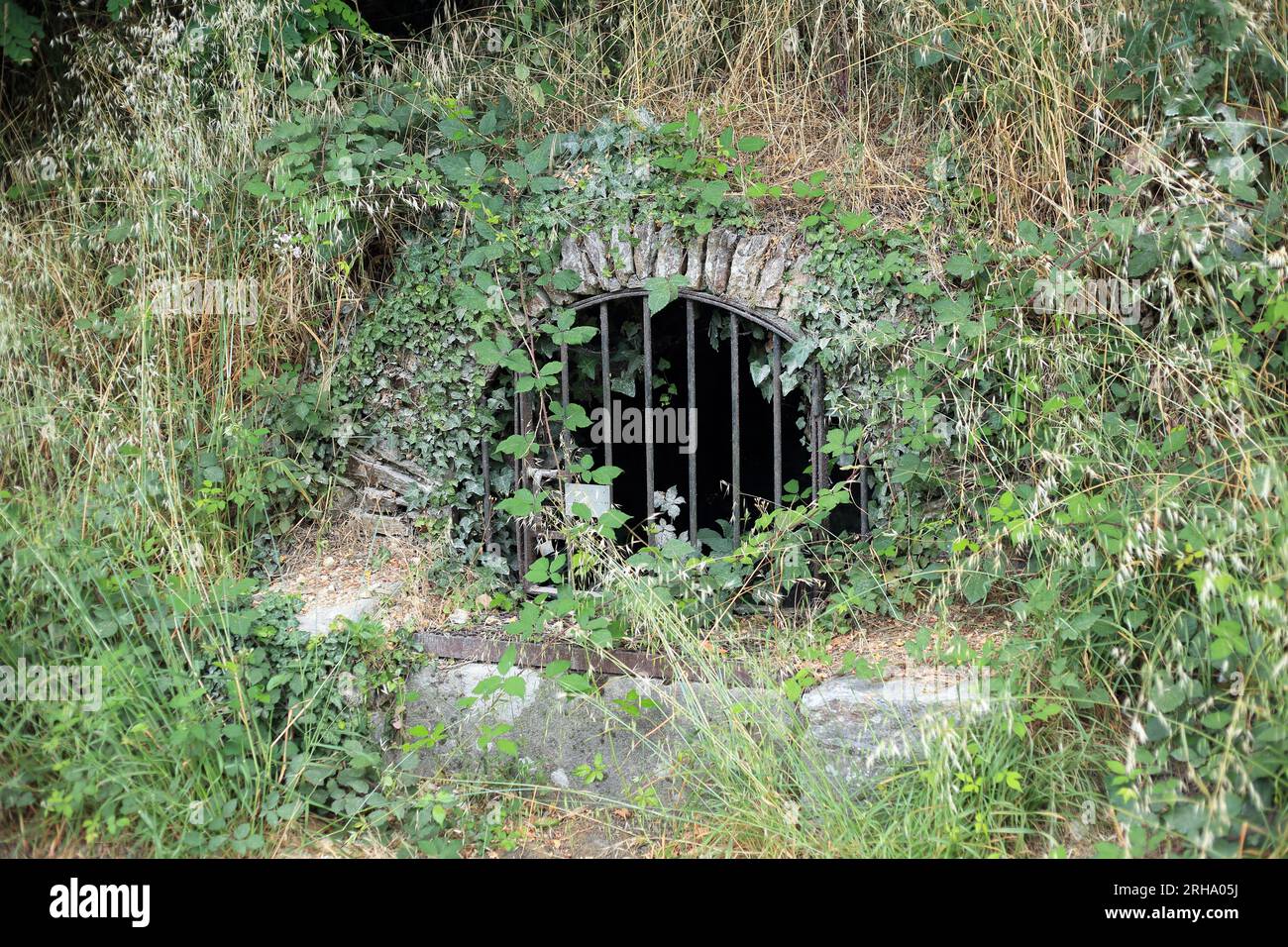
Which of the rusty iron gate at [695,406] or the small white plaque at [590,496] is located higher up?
the rusty iron gate at [695,406]

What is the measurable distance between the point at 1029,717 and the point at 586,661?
1.54 meters

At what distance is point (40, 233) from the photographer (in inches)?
162

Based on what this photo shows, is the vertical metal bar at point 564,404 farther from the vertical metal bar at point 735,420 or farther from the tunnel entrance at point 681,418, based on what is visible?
the vertical metal bar at point 735,420

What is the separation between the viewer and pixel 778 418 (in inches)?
146

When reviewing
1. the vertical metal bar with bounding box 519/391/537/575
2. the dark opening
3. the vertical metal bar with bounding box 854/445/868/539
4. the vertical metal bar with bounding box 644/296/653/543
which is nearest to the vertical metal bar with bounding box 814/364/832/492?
the vertical metal bar with bounding box 854/445/868/539

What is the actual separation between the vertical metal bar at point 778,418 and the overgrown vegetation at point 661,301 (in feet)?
0.33

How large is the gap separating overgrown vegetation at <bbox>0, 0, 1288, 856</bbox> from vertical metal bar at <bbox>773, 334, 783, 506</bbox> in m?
0.10

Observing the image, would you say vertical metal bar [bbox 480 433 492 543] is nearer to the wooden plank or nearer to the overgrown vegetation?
the overgrown vegetation

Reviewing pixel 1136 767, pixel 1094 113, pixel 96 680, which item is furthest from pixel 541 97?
pixel 1136 767

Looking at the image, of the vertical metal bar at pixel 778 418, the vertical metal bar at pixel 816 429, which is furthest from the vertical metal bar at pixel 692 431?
the vertical metal bar at pixel 816 429

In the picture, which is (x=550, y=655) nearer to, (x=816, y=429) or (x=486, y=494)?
(x=486, y=494)

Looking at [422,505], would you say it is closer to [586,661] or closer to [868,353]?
[586,661]

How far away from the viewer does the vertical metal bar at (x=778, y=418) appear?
367cm

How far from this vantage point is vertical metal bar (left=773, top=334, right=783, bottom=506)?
3666mm
